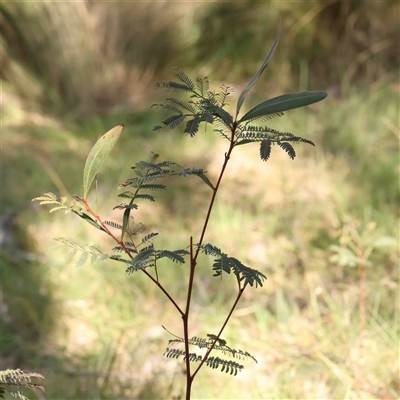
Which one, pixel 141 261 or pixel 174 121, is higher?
pixel 174 121

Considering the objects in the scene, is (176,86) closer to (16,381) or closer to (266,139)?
(266,139)

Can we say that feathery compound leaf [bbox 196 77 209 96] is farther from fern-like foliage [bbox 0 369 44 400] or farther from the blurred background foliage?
the blurred background foliage

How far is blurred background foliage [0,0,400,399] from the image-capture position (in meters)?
→ 1.65

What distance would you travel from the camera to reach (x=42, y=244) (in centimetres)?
238

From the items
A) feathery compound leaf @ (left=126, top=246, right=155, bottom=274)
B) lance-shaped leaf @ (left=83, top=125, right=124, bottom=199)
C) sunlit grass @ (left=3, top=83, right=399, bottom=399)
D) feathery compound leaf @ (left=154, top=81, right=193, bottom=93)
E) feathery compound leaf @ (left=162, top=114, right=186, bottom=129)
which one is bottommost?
feathery compound leaf @ (left=126, top=246, right=155, bottom=274)

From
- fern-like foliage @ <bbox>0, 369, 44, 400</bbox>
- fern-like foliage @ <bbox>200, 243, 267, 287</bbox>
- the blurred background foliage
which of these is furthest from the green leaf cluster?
the blurred background foliage

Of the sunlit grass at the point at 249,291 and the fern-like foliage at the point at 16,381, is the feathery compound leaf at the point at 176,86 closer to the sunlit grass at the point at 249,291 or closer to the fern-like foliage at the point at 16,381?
the fern-like foliage at the point at 16,381

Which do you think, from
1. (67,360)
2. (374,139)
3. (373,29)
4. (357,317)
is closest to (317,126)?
(374,139)

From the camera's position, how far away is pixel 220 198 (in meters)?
2.69

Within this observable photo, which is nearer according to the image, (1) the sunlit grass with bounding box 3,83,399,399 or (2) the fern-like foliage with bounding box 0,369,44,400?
(2) the fern-like foliage with bounding box 0,369,44,400

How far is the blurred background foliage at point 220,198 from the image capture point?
165 centimetres

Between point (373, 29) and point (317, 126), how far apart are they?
0.95 meters

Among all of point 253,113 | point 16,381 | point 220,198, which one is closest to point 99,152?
point 253,113

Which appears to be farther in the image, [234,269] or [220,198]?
[220,198]
